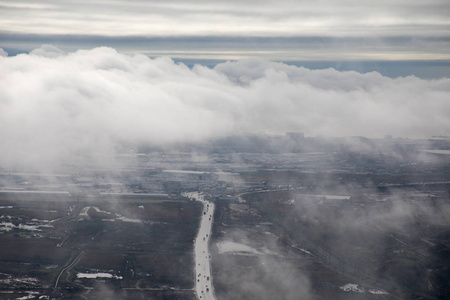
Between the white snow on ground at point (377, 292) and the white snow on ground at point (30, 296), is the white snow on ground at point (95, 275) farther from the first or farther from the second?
the white snow on ground at point (377, 292)

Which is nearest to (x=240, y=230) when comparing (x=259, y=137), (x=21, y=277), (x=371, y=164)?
(x=21, y=277)

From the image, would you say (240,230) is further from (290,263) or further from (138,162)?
(138,162)

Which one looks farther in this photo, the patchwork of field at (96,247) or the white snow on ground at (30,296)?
the patchwork of field at (96,247)

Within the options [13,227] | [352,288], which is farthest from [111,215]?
[352,288]

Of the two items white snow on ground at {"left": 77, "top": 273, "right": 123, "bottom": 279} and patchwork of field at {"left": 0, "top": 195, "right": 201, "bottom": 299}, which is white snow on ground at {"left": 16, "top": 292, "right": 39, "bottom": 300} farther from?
white snow on ground at {"left": 77, "top": 273, "right": 123, "bottom": 279}

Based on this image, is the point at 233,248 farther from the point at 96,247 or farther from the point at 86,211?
the point at 86,211

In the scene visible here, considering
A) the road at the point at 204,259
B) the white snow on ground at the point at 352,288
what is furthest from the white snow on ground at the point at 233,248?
the white snow on ground at the point at 352,288

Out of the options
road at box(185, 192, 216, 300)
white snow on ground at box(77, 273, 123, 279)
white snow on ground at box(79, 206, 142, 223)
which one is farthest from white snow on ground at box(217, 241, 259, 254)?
white snow on ground at box(79, 206, 142, 223)
